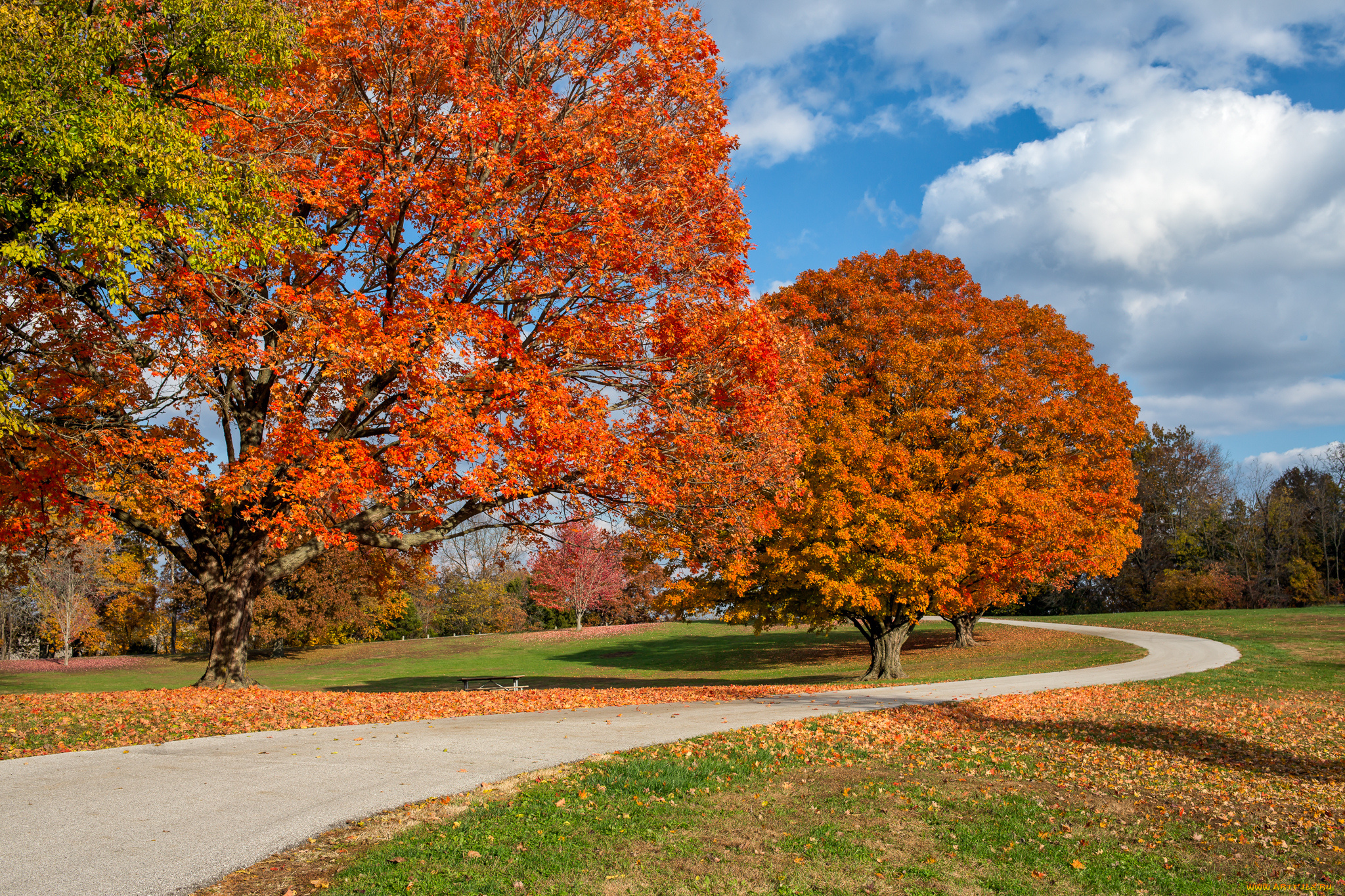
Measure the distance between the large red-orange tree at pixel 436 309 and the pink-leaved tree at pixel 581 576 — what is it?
3521cm

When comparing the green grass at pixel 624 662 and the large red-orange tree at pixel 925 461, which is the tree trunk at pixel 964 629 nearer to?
the green grass at pixel 624 662

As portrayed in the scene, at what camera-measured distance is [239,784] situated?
6.87 m

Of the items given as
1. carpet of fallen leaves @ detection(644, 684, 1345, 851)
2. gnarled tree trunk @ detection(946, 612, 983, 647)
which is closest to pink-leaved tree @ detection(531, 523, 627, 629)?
gnarled tree trunk @ detection(946, 612, 983, 647)

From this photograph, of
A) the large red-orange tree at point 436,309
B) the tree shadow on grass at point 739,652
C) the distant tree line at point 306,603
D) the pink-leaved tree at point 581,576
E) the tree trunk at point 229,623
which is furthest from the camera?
the pink-leaved tree at point 581,576

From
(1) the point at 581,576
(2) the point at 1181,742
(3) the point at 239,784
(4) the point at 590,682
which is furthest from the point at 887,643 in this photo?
(1) the point at 581,576

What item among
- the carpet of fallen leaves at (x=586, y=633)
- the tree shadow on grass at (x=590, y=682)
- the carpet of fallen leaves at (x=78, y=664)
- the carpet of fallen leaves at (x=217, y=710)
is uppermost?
the carpet of fallen leaves at (x=217, y=710)

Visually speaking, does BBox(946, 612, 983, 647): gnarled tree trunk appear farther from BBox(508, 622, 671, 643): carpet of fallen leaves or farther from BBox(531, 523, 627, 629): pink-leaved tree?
BBox(531, 523, 627, 629): pink-leaved tree

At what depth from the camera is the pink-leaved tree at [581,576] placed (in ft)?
168

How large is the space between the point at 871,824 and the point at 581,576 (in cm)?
4766

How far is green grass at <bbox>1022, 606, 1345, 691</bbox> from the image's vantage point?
63.8ft

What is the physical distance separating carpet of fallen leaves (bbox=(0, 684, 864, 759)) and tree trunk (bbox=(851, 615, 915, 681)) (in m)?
7.43

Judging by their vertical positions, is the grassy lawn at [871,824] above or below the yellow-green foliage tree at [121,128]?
below

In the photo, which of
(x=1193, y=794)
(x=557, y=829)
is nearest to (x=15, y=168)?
(x=557, y=829)

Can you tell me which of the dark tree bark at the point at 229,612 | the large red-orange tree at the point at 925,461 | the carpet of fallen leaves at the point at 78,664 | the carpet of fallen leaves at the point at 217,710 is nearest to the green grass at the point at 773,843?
the carpet of fallen leaves at the point at 217,710
